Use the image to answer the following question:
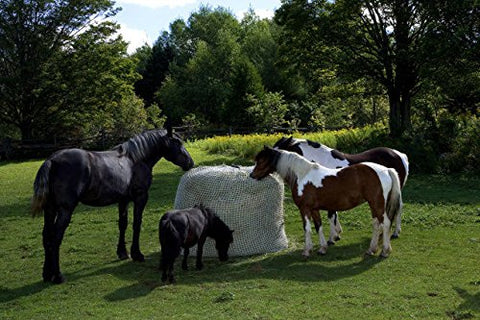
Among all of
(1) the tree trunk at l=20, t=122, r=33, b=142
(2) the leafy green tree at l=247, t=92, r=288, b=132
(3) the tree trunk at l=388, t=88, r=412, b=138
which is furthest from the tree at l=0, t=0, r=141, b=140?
(3) the tree trunk at l=388, t=88, r=412, b=138

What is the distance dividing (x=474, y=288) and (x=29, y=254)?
6890 mm

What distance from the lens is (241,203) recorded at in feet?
26.2

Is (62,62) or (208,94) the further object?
(208,94)

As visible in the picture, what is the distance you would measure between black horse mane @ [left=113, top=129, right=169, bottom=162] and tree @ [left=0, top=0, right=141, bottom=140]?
77.9 ft

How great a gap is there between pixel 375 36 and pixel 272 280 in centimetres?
1647

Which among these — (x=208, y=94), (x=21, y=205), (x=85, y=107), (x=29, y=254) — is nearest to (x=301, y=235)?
(x=29, y=254)

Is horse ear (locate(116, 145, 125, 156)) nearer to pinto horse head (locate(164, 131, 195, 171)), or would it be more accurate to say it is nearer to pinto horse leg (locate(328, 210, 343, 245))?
pinto horse head (locate(164, 131, 195, 171))

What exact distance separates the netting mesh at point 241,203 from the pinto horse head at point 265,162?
0.67 ft

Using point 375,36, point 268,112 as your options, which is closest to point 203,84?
point 268,112

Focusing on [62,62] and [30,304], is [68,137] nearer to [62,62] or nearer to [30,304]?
[62,62]

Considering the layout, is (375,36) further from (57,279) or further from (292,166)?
(57,279)

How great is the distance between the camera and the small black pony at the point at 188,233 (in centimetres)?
646

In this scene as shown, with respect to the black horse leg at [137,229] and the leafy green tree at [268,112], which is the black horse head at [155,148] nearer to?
the black horse leg at [137,229]

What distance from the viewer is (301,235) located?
29.9 feet
